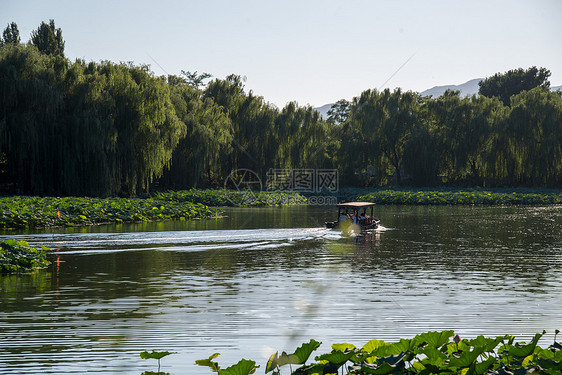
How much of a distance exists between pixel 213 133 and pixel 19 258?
28.2 m

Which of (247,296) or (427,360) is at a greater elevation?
(427,360)

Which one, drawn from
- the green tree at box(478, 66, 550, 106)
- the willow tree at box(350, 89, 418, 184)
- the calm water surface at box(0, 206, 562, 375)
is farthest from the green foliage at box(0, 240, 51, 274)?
the green tree at box(478, 66, 550, 106)

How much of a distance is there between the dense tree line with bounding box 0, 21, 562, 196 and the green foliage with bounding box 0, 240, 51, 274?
15466 millimetres

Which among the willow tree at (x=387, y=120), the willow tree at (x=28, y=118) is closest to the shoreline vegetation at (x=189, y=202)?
the willow tree at (x=28, y=118)

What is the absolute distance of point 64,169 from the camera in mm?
27047

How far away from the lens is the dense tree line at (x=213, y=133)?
27.0 m

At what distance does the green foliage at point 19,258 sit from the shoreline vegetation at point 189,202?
7972mm

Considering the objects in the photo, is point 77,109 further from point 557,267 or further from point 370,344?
point 370,344

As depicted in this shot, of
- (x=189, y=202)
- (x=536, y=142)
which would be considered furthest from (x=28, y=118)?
(x=536, y=142)

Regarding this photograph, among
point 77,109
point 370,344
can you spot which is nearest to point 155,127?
point 77,109

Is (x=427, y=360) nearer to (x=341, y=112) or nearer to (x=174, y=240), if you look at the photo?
(x=174, y=240)

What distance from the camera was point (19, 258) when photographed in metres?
11.6

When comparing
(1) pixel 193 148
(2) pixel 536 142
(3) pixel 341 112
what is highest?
(3) pixel 341 112

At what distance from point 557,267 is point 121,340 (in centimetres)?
969
